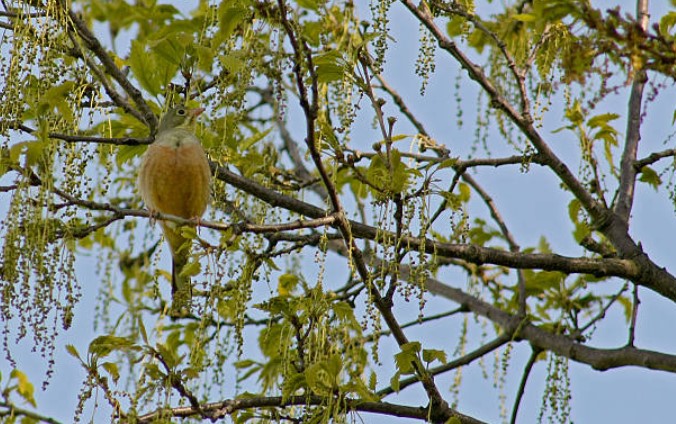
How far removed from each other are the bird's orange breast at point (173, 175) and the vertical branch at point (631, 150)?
97.4 inches

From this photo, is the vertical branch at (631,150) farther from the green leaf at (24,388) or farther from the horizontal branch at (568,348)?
the green leaf at (24,388)

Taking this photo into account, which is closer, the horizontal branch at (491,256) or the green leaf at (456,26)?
the horizontal branch at (491,256)

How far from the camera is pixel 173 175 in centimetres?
580

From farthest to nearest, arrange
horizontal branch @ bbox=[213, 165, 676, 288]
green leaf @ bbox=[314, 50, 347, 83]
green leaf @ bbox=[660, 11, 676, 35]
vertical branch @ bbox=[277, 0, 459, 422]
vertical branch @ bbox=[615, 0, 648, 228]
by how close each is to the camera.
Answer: vertical branch @ bbox=[615, 0, 648, 228] < horizontal branch @ bbox=[213, 165, 676, 288] < green leaf @ bbox=[660, 11, 676, 35] < green leaf @ bbox=[314, 50, 347, 83] < vertical branch @ bbox=[277, 0, 459, 422]

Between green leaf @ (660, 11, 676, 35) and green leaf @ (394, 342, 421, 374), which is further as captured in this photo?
green leaf @ (660, 11, 676, 35)

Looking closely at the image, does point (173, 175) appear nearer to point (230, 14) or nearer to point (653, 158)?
point (230, 14)

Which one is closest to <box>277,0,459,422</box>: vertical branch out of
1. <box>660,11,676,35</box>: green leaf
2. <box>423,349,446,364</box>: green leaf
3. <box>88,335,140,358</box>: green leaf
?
<box>423,349,446,364</box>: green leaf

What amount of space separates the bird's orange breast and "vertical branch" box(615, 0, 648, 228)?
8.11 feet

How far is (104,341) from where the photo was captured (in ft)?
12.3

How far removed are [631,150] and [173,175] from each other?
2.78m

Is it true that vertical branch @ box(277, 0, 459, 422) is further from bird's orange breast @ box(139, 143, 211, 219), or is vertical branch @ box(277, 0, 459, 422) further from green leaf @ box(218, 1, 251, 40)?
bird's orange breast @ box(139, 143, 211, 219)

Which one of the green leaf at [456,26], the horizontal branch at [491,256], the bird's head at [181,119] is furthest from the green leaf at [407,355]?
the bird's head at [181,119]

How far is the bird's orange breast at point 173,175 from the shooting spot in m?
5.77

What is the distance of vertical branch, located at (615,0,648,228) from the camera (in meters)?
5.30
